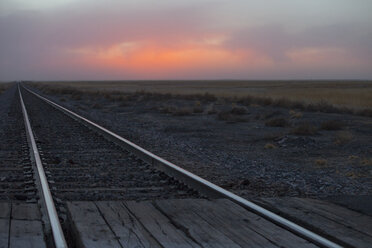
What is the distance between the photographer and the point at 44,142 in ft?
37.9

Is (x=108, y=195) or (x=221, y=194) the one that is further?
(x=108, y=195)

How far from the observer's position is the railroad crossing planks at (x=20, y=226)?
401 cm

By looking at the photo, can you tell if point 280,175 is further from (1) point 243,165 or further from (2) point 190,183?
(2) point 190,183

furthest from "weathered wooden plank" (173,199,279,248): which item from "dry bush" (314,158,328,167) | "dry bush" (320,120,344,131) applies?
"dry bush" (320,120,344,131)

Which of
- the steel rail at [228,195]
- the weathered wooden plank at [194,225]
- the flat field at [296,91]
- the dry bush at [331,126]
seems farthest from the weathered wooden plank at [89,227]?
the flat field at [296,91]

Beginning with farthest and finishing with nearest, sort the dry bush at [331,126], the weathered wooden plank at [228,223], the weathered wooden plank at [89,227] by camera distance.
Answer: the dry bush at [331,126] → the weathered wooden plank at [228,223] → the weathered wooden plank at [89,227]

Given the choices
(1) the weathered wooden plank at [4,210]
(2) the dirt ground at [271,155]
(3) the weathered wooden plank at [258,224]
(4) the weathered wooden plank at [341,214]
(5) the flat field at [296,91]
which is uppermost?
(3) the weathered wooden plank at [258,224]

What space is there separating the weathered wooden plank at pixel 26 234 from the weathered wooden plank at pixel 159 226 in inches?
38.4

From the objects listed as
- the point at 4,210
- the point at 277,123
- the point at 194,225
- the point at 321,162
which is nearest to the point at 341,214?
the point at 194,225

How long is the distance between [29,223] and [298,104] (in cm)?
2616

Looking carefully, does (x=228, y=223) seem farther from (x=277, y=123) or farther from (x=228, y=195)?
(x=277, y=123)

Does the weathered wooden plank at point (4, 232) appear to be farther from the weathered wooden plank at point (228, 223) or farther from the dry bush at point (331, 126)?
the dry bush at point (331, 126)

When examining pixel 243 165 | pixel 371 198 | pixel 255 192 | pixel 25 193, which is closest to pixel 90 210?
pixel 25 193

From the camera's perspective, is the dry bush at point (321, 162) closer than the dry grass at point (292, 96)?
Yes
